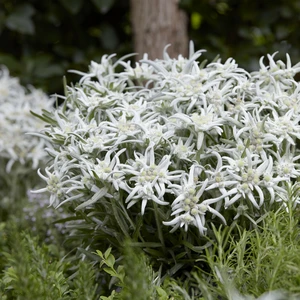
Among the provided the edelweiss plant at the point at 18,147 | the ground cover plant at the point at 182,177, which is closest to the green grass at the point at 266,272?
the ground cover plant at the point at 182,177

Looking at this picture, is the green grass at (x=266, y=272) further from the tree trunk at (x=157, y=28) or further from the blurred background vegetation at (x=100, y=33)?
the blurred background vegetation at (x=100, y=33)

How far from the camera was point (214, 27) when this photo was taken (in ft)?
10.4

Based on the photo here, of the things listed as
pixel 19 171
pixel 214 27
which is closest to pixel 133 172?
pixel 19 171

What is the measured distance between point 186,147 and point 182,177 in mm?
102

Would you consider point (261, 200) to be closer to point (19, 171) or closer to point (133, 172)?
point (133, 172)

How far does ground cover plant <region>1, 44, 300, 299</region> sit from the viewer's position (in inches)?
46.3

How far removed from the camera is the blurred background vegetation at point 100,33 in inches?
115

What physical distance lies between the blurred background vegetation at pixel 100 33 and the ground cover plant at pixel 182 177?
1.53m

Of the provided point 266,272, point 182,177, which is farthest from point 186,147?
point 266,272

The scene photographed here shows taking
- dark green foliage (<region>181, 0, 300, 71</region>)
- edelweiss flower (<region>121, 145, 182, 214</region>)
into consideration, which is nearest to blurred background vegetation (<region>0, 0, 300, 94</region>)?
dark green foliage (<region>181, 0, 300, 71</region>)

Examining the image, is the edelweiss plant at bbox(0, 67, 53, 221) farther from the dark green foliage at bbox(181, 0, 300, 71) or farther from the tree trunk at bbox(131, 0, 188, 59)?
the dark green foliage at bbox(181, 0, 300, 71)

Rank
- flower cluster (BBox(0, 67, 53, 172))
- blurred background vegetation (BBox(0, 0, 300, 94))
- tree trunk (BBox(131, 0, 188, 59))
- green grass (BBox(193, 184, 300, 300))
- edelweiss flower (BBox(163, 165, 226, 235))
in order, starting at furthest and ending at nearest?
blurred background vegetation (BBox(0, 0, 300, 94)) → tree trunk (BBox(131, 0, 188, 59)) → flower cluster (BBox(0, 67, 53, 172)) → edelweiss flower (BBox(163, 165, 226, 235)) → green grass (BBox(193, 184, 300, 300))

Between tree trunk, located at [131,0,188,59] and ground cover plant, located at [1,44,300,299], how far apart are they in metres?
1.06

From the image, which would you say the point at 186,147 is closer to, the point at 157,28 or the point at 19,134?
the point at 19,134
